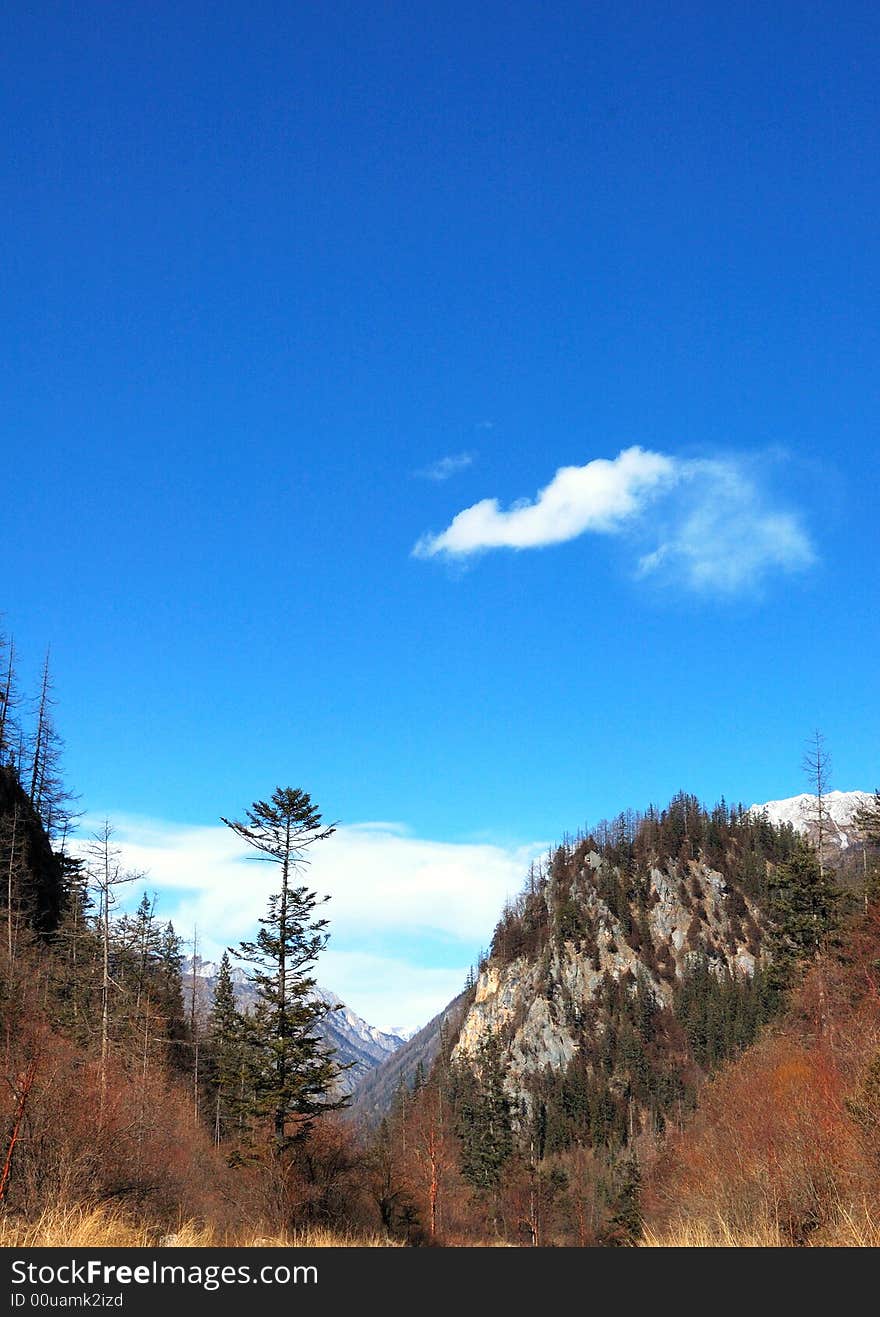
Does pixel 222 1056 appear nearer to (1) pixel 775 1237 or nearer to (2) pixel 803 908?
(2) pixel 803 908

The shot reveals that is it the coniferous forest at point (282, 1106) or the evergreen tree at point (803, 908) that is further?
the evergreen tree at point (803, 908)

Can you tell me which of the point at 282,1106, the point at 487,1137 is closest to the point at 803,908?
the point at 282,1106

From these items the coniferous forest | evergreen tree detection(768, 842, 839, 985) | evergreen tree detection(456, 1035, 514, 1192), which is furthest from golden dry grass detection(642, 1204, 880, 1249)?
evergreen tree detection(456, 1035, 514, 1192)

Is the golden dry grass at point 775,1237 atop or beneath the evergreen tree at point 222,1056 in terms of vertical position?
atop

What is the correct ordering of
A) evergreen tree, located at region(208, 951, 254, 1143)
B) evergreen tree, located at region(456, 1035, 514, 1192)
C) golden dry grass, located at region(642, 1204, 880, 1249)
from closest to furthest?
golden dry grass, located at region(642, 1204, 880, 1249) < evergreen tree, located at region(208, 951, 254, 1143) < evergreen tree, located at region(456, 1035, 514, 1192)

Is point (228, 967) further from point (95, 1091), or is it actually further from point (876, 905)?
point (95, 1091)

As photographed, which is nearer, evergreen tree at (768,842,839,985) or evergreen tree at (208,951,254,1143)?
evergreen tree at (768,842,839,985)

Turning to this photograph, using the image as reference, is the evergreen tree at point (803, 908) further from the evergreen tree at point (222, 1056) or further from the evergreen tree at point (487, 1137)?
the evergreen tree at point (487, 1137)

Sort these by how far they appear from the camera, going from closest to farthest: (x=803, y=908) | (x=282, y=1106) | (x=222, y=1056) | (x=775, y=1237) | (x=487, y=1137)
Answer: (x=775, y=1237) < (x=282, y=1106) < (x=803, y=908) < (x=222, y=1056) < (x=487, y=1137)

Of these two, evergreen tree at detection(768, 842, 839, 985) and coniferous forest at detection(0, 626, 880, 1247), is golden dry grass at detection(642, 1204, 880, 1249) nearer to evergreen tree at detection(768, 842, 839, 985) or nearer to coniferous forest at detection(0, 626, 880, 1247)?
coniferous forest at detection(0, 626, 880, 1247)

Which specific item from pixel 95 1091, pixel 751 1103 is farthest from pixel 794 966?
pixel 95 1091

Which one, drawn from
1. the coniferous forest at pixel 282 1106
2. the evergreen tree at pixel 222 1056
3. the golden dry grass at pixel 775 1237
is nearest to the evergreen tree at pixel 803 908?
the coniferous forest at pixel 282 1106

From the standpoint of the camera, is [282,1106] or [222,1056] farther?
[222,1056]
